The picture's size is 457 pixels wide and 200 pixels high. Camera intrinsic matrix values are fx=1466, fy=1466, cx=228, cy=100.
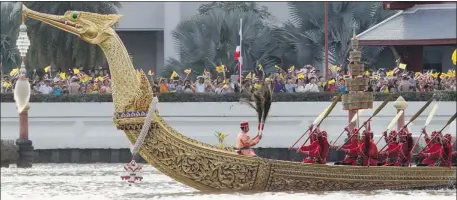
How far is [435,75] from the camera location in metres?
29.7

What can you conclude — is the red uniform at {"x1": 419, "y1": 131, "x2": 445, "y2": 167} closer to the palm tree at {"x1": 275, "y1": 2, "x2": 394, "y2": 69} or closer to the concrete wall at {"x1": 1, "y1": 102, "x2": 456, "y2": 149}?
the concrete wall at {"x1": 1, "y1": 102, "x2": 456, "y2": 149}

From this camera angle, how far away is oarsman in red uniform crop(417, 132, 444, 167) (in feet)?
75.1

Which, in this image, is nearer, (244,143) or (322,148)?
(244,143)

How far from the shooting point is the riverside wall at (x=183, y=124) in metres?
29.5

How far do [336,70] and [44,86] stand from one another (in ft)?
21.8

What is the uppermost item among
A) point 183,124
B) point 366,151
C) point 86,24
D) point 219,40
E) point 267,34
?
point 86,24

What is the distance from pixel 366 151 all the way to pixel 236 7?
22.1 metres

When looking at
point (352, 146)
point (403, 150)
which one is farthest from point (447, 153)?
point (352, 146)

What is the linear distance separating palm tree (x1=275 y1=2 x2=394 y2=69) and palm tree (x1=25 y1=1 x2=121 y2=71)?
26.7ft

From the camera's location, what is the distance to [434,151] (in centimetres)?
2294

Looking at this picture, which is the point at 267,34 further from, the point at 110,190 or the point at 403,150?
the point at 110,190

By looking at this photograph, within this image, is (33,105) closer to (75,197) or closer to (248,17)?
(75,197)

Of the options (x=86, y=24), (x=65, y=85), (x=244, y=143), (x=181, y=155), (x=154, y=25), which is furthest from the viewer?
(x=154, y=25)

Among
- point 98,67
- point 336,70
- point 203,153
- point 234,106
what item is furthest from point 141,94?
point 98,67
